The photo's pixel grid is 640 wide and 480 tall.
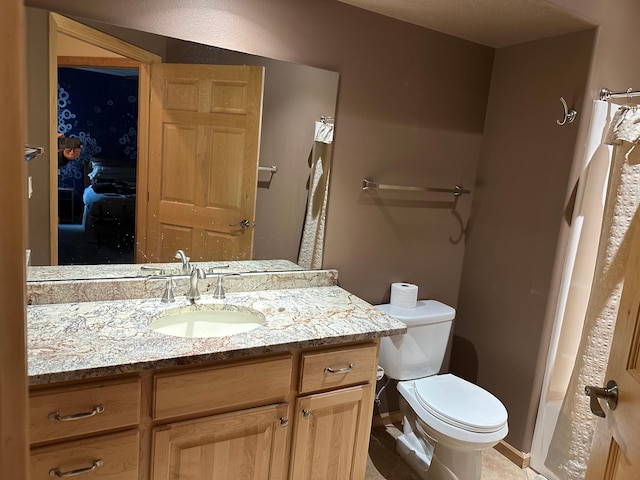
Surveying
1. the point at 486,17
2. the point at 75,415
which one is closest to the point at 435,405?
the point at 75,415

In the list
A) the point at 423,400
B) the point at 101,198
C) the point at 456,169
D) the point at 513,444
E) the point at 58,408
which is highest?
the point at 456,169

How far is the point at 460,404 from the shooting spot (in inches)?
82.0

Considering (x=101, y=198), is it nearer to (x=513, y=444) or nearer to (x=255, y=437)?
(x=255, y=437)

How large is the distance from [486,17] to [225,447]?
6.55 ft

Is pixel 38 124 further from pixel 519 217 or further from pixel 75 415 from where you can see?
pixel 519 217

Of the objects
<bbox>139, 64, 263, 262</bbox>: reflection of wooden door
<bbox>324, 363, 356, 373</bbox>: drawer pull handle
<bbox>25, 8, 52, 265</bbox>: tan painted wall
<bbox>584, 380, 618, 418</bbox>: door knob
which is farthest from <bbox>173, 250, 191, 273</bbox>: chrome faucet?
<bbox>584, 380, 618, 418</bbox>: door knob

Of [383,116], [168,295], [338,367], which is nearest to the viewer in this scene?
[338,367]

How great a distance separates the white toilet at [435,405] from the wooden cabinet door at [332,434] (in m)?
0.35

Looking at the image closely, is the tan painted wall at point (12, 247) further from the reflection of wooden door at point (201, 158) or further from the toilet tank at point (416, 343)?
the toilet tank at point (416, 343)

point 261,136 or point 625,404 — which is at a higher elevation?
point 261,136

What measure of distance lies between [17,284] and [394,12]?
6.77ft

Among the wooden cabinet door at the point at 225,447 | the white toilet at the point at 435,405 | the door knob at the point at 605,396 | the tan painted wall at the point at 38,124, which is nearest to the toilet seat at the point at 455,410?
the white toilet at the point at 435,405

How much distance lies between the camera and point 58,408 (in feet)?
4.20

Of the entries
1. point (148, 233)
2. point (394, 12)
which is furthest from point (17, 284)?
point (394, 12)
